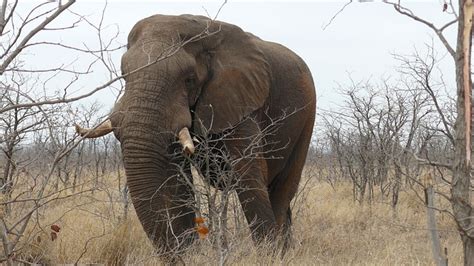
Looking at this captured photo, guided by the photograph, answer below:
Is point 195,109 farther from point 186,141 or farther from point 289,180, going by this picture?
point 289,180

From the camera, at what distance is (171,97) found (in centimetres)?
538

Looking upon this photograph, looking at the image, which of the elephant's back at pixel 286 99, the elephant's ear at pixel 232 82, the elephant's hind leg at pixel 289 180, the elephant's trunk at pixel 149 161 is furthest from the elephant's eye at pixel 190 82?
the elephant's hind leg at pixel 289 180

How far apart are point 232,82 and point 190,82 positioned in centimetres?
49

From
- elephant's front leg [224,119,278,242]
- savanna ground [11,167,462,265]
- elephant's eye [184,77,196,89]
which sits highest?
elephant's eye [184,77,196,89]

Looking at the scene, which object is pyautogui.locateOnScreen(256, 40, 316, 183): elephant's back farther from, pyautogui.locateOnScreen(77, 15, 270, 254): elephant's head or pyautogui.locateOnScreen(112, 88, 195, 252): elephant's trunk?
pyautogui.locateOnScreen(112, 88, 195, 252): elephant's trunk

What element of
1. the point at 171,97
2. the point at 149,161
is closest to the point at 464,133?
the point at 149,161

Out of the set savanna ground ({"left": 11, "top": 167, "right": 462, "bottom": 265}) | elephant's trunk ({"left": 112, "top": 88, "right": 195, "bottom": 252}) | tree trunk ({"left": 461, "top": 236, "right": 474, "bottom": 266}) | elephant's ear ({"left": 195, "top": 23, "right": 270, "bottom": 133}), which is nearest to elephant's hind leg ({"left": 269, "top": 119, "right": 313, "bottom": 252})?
savanna ground ({"left": 11, "top": 167, "right": 462, "bottom": 265})

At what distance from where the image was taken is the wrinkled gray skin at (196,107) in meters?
5.12

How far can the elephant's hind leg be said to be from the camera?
742 centimetres

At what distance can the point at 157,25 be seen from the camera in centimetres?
562

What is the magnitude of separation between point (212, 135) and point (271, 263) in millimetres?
1437

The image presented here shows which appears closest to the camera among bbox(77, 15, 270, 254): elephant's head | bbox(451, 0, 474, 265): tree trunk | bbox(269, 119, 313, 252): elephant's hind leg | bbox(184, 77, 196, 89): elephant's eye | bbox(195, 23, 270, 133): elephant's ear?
bbox(451, 0, 474, 265): tree trunk

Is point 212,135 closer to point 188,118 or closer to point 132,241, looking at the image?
point 188,118

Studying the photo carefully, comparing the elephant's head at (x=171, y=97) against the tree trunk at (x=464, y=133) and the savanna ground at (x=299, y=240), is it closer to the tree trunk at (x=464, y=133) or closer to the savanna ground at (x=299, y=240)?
the savanna ground at (x=299, y=240)
